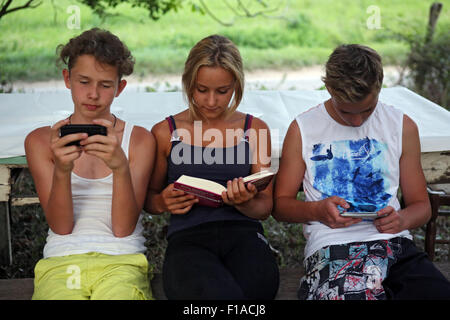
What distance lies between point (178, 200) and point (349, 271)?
69 centimetres

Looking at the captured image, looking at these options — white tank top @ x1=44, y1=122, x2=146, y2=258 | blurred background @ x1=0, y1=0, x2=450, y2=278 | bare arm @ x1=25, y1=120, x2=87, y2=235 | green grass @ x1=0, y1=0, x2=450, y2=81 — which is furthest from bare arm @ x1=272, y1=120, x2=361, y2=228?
green grass @ x1=0, y1=0, x2=450, y2=81

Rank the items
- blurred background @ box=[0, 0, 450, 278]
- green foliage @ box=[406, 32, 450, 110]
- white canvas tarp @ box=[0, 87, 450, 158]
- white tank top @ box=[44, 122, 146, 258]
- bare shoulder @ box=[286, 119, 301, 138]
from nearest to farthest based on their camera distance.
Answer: white tank top @ box=[44, 122, 146, 258]
bare shoulder @ box=[286, 119, 301, 138]
white canvas tarp @ box=[0, 87, 450, 158]
green foliage @ box=[406, 32, 450, 110]
blurred background @ box=[0, 0, 450, 278]

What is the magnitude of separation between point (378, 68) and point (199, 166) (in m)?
0.81

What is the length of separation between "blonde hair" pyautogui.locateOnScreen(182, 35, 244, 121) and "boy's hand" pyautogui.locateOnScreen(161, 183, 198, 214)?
405mm

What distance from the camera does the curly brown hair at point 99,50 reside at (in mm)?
2217

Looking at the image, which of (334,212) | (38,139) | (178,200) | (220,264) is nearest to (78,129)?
(38,139)

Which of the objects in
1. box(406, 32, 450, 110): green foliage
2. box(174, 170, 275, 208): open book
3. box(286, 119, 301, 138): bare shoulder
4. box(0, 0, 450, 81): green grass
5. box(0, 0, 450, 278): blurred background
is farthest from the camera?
box(0, 0, 450, 81): green grass

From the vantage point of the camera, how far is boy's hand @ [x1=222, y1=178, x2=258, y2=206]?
2.05 metres

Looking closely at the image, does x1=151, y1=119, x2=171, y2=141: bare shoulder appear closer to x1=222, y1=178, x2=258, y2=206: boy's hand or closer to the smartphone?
x1=222, y1=178, x2=258, y2=206: boy's hand

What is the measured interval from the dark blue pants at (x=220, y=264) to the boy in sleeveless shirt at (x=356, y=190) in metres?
0.20

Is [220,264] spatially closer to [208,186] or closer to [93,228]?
[208,186]

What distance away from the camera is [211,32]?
921 centimetres

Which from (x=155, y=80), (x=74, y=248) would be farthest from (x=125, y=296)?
(x=155, y=80)
